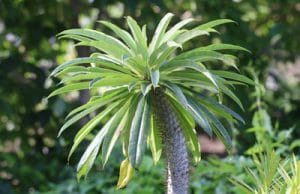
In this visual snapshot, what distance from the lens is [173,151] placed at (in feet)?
3.83

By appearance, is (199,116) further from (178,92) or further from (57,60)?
(57,60)

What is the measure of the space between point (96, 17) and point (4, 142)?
3.03ft

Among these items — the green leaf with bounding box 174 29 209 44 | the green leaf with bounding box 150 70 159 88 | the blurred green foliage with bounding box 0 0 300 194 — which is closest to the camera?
the green leaf with bounding box 150 70 159 88

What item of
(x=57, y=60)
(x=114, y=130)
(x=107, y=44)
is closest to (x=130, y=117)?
(x=114, y=130)

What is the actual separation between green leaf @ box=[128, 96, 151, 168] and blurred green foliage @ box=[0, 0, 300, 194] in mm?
1587

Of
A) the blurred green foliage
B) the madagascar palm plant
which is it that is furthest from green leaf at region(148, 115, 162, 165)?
the blurred green foliage

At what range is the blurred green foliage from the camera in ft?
10.1

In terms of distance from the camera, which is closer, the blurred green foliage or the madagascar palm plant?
the madagascar palm plant

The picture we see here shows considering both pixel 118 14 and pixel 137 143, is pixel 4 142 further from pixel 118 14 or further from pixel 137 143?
pixel 137 143

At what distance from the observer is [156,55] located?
121 cm

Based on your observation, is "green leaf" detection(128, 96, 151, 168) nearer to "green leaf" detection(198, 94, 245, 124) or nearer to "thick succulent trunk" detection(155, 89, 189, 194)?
"thick succulent trunk" detection(155, 89, 189, 194)

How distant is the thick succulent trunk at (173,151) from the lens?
1166 millimetres

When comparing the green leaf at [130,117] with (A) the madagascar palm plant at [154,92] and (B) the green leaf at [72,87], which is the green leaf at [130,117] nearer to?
(A) the madagascar palm plant at [154,92]

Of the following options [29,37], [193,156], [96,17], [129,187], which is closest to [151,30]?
[96,17]
